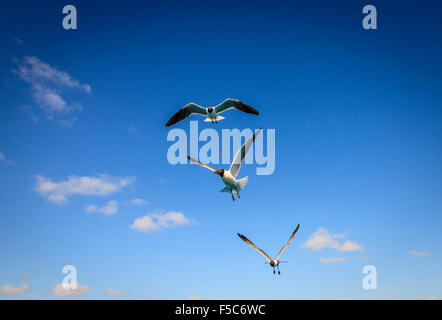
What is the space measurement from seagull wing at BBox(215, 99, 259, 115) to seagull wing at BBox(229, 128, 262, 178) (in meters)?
2.18

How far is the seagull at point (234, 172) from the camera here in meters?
16.2

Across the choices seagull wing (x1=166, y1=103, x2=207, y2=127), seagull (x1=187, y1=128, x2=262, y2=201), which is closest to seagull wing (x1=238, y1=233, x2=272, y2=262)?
seagull (x1=187, y1=128, x2=262, y2=201)

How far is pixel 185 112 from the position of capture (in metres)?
19.0

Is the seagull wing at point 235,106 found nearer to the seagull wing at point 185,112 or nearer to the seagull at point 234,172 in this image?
the seagull wing at point 185,112

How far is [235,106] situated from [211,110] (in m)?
1.22

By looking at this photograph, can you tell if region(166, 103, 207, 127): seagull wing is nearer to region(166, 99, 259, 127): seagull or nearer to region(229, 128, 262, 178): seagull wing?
region(166, 99, 259, 127): seagull

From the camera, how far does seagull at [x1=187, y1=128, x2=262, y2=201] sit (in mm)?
16234

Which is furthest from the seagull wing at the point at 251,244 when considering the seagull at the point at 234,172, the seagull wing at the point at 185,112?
the seagull wing at the point at 185,112
